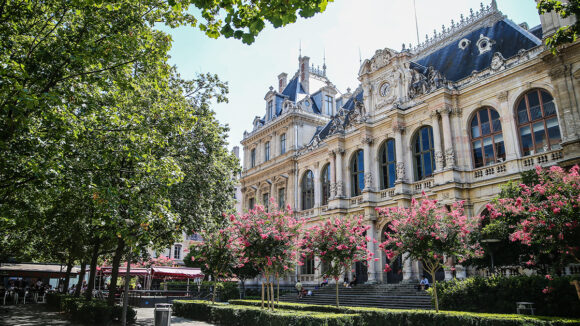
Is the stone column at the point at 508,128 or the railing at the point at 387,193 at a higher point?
the stone column at the point at 508,128

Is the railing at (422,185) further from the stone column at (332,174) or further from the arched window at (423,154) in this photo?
the stone column at (332,174)

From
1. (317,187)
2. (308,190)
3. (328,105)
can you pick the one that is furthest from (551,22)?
(328,105)

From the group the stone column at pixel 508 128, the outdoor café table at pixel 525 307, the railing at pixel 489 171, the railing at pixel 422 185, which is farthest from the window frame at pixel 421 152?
the outdoor café table at pixel 525 307

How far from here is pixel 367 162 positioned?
2938 centimetres

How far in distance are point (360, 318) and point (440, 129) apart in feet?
49.5

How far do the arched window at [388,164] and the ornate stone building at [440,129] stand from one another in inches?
4.0

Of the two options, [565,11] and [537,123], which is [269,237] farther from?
[537,123]

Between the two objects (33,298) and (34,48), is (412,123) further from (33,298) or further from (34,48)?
(33,298)

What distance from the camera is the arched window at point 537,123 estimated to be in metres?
20.3

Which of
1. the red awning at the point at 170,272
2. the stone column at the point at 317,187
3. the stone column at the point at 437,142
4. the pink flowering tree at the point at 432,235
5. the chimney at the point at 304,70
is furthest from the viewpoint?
the chimney at the point at 304,70

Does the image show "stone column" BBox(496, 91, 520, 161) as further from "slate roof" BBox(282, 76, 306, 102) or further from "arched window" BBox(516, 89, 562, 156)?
"slate roof" BBox(282, 76, 306, 102)

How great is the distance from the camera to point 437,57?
2991 cm

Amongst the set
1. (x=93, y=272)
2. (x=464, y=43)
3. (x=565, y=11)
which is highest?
(x=464, y=43)

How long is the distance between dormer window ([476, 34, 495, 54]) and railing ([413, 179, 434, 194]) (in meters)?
9.02
